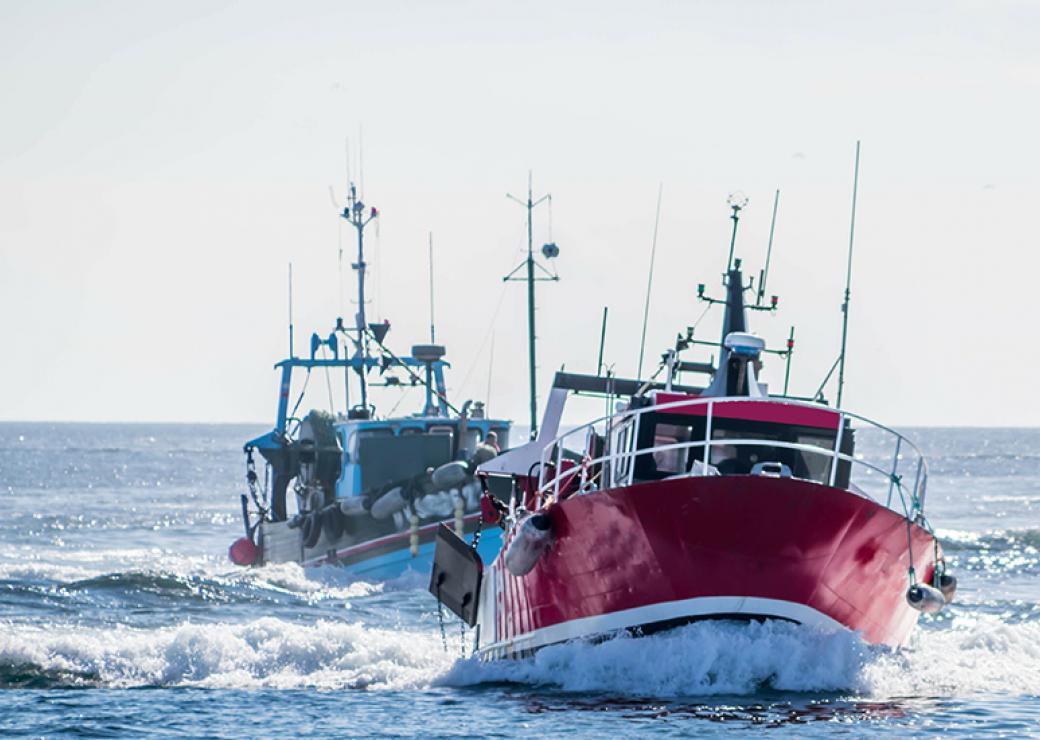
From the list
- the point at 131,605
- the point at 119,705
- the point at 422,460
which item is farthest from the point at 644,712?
the point at 422,460

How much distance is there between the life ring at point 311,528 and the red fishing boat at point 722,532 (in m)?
17.4

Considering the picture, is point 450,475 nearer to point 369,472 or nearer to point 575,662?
point 369,472

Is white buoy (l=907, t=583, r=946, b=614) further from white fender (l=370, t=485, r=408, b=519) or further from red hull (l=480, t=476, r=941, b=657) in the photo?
white fender (l=370, t=485, r=408, b=519)

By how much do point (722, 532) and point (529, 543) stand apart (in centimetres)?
221

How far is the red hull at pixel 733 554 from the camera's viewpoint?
15172 mm

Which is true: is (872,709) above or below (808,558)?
below

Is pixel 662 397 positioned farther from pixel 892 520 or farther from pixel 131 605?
pixel 131 605

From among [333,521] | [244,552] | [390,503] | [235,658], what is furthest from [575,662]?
[244,552]

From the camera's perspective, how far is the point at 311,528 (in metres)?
36.1

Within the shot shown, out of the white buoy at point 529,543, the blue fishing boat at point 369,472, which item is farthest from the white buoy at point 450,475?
the white buoy at point 529,543

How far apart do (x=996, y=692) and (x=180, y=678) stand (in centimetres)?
851

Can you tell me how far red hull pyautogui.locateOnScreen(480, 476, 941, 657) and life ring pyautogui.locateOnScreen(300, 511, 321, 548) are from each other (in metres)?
19.7

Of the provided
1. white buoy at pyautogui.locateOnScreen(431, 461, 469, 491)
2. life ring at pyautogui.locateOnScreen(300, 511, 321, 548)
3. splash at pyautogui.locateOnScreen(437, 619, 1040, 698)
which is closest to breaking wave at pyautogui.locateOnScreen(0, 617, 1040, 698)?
splash at pyautogui.locateOnScreen(437, 619, 1040, 698)

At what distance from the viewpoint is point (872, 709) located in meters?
15.3
